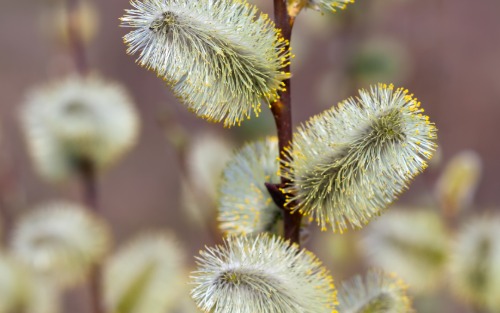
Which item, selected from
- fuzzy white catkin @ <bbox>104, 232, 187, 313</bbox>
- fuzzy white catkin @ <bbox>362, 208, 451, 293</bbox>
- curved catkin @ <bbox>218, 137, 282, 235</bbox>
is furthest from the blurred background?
curved catkin @ <bbox>218, 137, 282, 235</bbox>

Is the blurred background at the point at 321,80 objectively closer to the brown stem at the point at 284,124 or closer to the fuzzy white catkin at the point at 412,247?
the fuzzy white catkin at the point at 412,247

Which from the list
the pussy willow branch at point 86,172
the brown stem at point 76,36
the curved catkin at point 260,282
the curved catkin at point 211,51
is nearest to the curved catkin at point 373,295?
the curved catkin at point 260,282

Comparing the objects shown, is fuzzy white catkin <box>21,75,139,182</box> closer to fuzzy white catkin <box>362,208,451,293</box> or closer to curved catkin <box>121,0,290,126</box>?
fuzzy white catkin <box>362,208,451,293</box>

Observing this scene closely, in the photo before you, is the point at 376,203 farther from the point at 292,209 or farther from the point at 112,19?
the point at 112,19

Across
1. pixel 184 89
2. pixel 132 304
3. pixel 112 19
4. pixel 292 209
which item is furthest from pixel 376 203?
pixel 112 19

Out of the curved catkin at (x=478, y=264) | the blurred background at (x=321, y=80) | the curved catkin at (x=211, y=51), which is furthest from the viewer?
the blurred background at (x=321, y=80)

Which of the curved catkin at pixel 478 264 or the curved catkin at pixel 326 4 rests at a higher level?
the curved catkin at pixel 326 4
